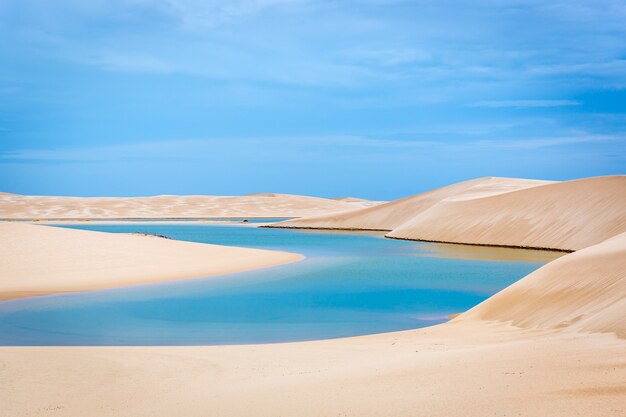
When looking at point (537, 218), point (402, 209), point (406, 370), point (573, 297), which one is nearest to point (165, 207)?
point (402, 209)

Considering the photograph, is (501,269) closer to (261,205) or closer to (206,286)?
(206,286)

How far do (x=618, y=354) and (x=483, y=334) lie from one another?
161 inches

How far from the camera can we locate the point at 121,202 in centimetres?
12325

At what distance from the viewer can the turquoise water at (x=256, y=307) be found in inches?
447

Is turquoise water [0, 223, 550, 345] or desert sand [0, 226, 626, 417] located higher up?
desert sand [0, 226, 626, 417]

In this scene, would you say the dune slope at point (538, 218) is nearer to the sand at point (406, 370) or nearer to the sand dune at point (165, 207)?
the sand at point (406, 370)

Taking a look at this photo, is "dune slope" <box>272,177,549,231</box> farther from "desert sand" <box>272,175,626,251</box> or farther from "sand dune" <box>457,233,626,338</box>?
"sand dune" <box>457,233,626,338</box>

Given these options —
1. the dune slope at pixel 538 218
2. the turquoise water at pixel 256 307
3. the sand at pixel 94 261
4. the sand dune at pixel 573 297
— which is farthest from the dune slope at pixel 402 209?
the sand dune at pixel 573 297

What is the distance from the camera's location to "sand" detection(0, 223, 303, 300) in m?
18.0

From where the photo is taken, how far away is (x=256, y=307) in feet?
48.0

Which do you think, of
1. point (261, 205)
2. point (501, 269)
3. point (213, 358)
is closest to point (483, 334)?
point (213, 358)

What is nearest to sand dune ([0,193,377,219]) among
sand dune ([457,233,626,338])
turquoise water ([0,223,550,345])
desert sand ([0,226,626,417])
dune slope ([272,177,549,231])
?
dune slope ([272,177,549,231])

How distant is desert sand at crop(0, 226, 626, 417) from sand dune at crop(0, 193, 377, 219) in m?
95.5

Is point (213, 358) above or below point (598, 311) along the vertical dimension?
below
